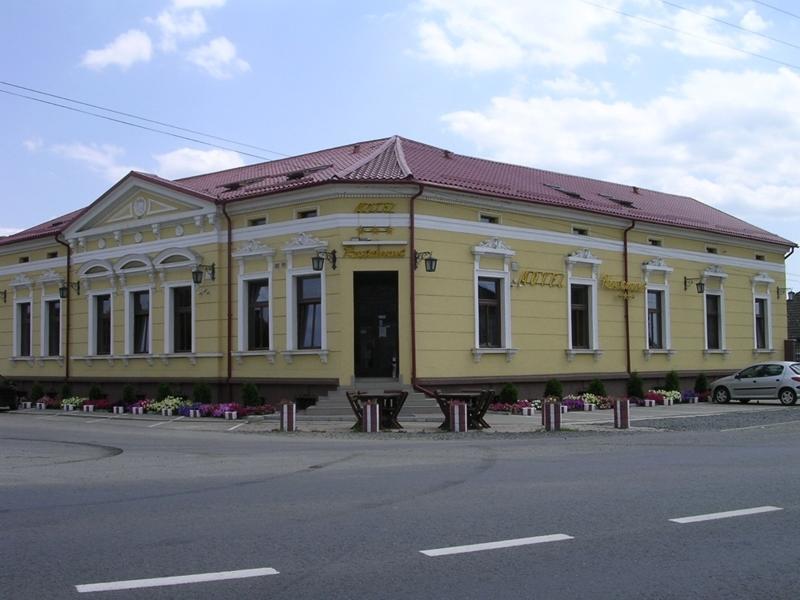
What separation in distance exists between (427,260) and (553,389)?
20.7 feet

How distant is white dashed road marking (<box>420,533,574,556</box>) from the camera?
7039 millimetres

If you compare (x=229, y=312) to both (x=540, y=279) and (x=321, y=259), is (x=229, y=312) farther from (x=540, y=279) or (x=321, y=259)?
(x=540, y=279)

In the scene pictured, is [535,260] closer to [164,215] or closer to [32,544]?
[164,215]

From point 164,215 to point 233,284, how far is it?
3.95 m

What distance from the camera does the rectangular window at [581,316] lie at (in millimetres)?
29344

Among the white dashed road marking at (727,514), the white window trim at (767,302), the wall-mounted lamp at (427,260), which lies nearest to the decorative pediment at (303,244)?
the wall-mounted lamp at (427,260)

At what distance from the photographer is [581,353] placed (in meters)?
29.0

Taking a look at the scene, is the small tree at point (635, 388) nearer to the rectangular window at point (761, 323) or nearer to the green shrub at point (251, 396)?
the rectangular window at point (761, 323)

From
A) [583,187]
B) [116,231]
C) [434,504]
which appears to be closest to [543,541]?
[434,504]

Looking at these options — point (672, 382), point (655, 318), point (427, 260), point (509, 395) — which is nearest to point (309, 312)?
point (427, 260)

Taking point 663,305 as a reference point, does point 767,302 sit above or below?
above

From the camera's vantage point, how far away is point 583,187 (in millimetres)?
35250

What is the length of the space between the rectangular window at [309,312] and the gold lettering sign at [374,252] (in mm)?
1489

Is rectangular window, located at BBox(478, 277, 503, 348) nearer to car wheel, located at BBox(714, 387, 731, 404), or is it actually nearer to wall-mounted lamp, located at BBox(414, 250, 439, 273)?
wall-mounted lamp, located at BBox(414, 250, 439, 273)
